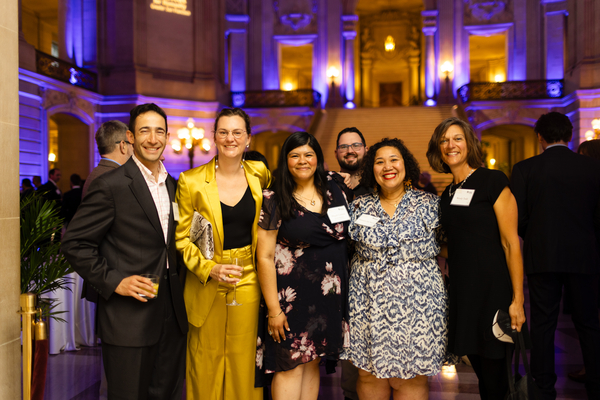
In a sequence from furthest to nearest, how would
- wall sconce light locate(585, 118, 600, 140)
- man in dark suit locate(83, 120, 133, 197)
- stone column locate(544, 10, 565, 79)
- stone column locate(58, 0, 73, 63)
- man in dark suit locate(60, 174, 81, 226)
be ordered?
stone column locate(544, 10, 565, 79) < stone column locate(58, 0, 73, 63) < wall sconce light locate(585, 118, 600, 140) < man in dark suit locate(60, 174, 81, 226) < man in dark suit locate(83, 120, 133, 197)

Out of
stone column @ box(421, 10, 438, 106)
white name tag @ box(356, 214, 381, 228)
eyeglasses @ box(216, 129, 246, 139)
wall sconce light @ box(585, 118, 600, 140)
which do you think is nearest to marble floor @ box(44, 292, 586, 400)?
white name tag @ box(356, 214, 381, 228)

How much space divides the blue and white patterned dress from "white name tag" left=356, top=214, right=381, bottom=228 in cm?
2

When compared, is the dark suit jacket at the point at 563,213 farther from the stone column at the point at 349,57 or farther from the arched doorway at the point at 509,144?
the stone column at the point at 349,57

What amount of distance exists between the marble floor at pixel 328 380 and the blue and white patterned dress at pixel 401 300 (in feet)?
3.98

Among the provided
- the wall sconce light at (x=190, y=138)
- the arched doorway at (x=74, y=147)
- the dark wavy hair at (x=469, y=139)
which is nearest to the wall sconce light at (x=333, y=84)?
the wall sconce light at (x=190, y=138)

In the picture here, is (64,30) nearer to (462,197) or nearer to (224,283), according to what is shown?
(224,283)

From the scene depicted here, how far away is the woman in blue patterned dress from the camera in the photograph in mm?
2230

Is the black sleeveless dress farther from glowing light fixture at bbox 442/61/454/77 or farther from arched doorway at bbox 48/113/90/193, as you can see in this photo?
glowing light fixture at bbox 442/61/454/77

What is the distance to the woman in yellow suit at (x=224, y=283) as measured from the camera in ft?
7.57

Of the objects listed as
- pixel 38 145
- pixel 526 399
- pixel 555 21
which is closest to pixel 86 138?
pixel 38 145

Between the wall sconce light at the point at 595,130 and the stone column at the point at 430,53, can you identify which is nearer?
the wall sconce light at the point at 595,130

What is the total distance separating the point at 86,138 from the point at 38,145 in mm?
2487

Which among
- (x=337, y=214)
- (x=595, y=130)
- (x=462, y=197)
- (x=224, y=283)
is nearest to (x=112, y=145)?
(x=224, y=283)

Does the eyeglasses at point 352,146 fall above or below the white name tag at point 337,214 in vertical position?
above
